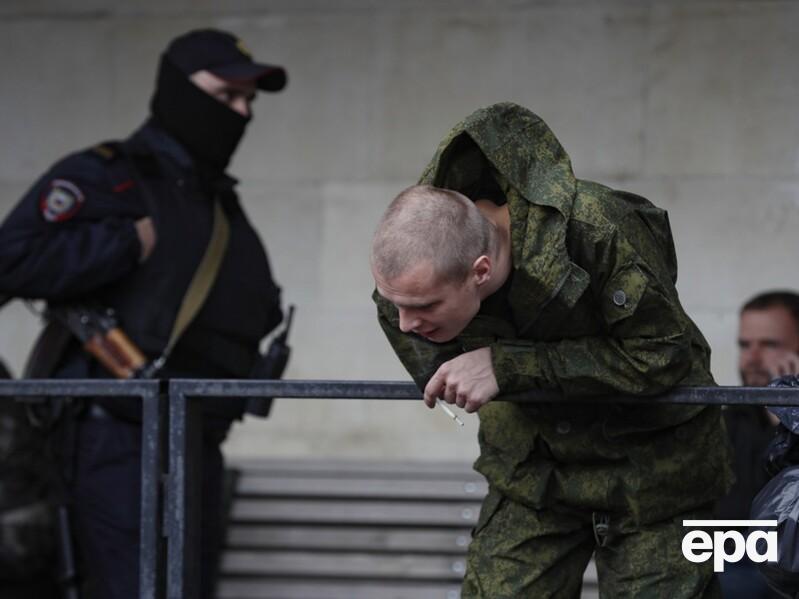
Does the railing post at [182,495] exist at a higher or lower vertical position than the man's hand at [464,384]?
lower

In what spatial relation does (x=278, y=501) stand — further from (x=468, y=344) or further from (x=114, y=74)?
(x=468, y=344)

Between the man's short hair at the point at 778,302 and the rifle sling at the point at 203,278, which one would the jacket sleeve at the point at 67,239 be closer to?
the rifle sling at the point at 203,278

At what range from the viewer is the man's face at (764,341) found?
4.97 meters

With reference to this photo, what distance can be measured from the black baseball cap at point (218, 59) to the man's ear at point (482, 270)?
1.75 metres

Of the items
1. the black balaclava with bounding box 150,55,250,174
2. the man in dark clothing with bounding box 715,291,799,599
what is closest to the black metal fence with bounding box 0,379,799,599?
the black balaclava with bounding box 150,55,250,174

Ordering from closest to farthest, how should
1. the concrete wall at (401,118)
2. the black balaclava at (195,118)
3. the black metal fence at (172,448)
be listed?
the black metal fence at (172,448)
the black balaclava at (195,118)
the concrete wall at (401,118)

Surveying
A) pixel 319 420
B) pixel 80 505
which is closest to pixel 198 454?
pixel 80 505

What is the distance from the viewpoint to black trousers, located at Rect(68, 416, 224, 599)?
13.6 feet

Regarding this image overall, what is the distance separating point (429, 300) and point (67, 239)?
1605 millimetres

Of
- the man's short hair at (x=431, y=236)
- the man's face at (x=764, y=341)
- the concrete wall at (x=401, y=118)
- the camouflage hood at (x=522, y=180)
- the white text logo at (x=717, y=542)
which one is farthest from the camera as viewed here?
the concrete wall at (x=401, y=118)

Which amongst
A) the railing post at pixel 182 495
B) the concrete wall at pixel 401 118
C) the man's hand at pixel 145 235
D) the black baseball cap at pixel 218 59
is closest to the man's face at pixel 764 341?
the concrete wall at pixel 401 118

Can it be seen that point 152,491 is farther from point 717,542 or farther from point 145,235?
point 717,542

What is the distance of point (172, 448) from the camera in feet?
10.9

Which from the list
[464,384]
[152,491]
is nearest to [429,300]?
A: [464,384]
